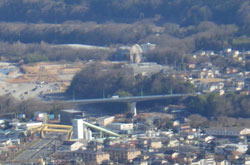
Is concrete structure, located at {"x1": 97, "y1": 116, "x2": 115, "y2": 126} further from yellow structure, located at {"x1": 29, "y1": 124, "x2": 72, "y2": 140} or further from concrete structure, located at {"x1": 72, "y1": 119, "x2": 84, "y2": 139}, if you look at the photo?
concrete structure, located at {"x1": 72, "y1": 119, "x2": 84, "y2": 139}

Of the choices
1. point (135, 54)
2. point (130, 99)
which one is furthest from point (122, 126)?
point (135, 54)

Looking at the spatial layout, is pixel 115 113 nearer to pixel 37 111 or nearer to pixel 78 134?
pixel 37 111

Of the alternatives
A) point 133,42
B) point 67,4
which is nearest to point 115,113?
point 133,42

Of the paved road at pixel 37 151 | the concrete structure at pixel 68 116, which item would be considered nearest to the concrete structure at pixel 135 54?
the concrete structure at pixel 68 116

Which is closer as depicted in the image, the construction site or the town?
the town

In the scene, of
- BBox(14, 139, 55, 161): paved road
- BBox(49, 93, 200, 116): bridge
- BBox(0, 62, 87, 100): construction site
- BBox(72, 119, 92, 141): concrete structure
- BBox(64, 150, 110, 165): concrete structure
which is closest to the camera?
BBox(64, 150, 110, 165): concrete structure

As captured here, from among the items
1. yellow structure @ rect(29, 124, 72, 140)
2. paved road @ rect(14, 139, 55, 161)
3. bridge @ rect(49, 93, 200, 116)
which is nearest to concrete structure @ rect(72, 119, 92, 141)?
yellow structure @ rect(29, 124, 72, 140)

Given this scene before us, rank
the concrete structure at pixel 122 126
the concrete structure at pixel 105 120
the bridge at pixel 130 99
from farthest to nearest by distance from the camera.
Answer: the bridge at pixel 130 99, the concrete structure at pixel 105 120, the concrete structure at pixel 122 126

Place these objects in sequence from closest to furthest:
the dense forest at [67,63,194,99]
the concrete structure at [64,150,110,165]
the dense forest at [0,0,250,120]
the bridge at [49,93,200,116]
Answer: the concrete structure at [64,150,110,165] → the bridge at [49,93,200,116] → the dense forest at [67,63,194,99] → the dense forest at [0,0,250,120]

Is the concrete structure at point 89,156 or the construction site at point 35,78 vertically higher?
the construction site at point 35,78

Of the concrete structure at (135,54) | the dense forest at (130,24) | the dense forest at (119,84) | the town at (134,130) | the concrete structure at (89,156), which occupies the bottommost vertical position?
the concrete structure at (89,156)

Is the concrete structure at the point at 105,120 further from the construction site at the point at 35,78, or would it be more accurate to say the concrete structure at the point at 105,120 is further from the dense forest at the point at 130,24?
the dense forest at the point at 130,24
